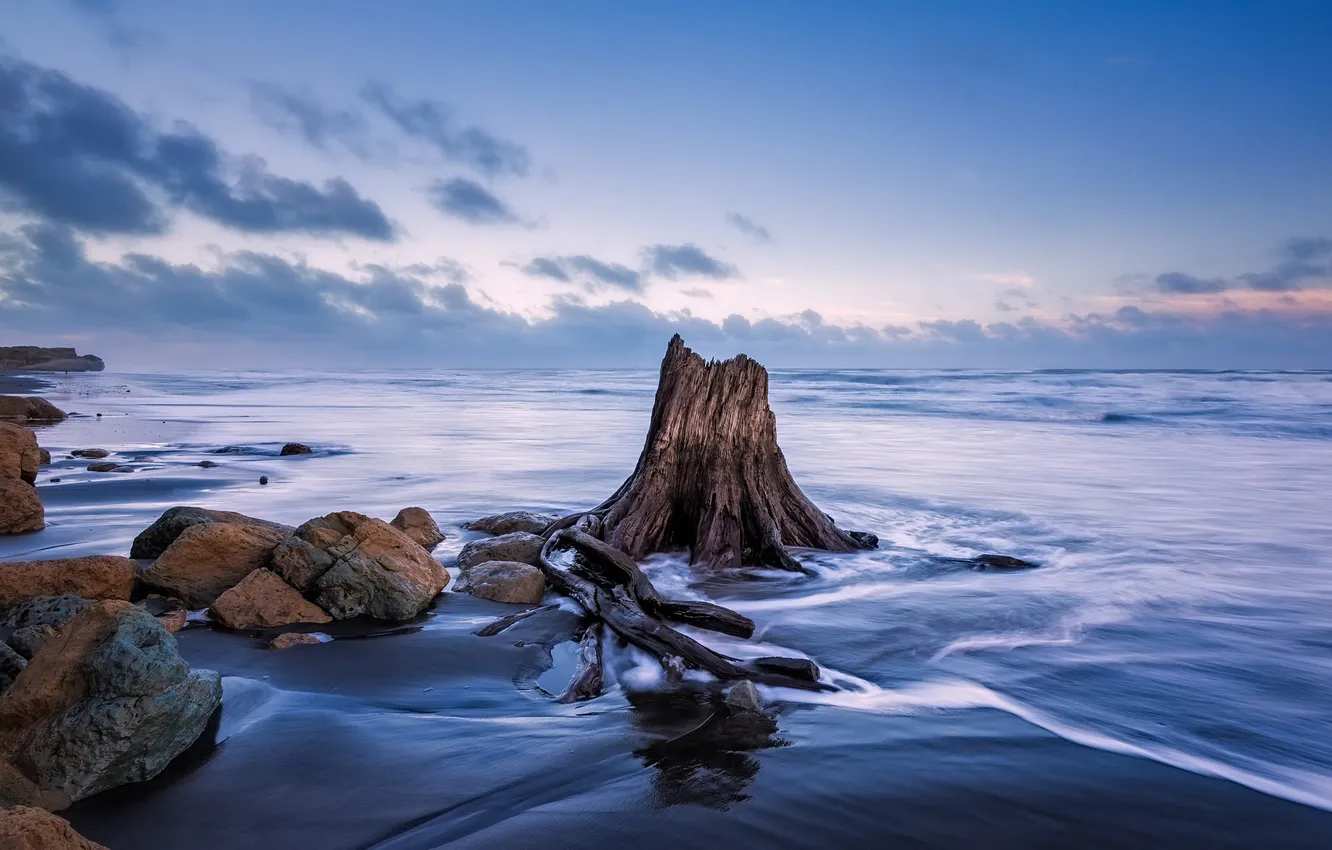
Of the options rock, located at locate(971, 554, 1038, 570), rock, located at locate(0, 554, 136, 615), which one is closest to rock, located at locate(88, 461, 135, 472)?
rock, located at locate(0, 554, 136, 615)

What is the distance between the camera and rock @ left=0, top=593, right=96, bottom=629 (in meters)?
4.09

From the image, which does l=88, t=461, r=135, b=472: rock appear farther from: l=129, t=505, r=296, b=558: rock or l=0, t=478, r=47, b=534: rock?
l=129, t=505, r=296, b=558: rock

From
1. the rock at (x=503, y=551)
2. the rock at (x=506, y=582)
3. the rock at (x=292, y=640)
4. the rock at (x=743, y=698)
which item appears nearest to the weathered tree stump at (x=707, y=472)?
the rock at (x=503, y=551)

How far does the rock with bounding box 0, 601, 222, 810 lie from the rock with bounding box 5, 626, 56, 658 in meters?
0.89

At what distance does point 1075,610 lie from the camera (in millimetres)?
5691

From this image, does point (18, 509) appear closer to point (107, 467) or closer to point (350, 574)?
point (350, 574)

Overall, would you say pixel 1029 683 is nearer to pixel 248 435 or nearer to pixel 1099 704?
pixel 1099 704

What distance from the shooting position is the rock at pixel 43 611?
13.4ft

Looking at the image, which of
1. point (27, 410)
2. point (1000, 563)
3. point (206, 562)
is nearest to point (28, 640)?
point (206, 562)

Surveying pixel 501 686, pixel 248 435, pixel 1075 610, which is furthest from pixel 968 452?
pixel 248 435

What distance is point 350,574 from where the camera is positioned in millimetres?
4938

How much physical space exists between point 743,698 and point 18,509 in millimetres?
7203

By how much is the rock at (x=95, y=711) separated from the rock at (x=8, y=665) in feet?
1.47

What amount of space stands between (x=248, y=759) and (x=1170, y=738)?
4049 mm
